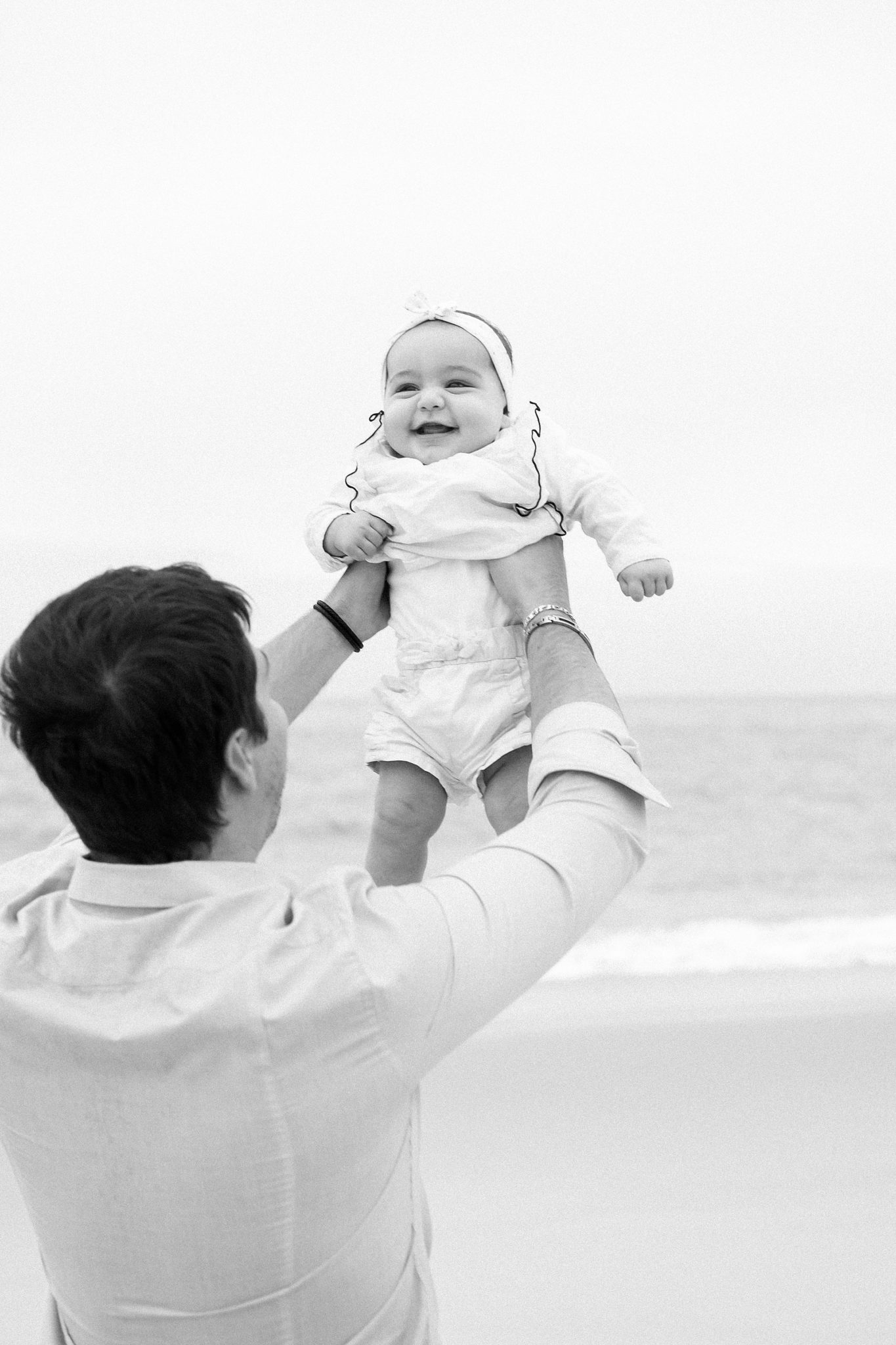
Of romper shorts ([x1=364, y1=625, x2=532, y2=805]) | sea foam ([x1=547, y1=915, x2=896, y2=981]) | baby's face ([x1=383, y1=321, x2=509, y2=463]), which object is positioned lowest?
sea foam ([x1=547, y1=915, x2=896, y2=981])

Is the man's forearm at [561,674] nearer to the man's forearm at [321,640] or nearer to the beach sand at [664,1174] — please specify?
the man's forearm at [321,640]

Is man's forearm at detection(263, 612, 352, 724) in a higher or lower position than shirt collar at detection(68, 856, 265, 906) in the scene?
lower

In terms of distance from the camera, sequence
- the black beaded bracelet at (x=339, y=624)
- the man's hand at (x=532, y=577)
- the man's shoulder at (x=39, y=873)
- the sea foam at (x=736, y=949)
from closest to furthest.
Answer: the man's shoulder at (x=39, y=873) < the man's hand at (x=532, y=577) < the black beaded bracelet at (x=339, y=624) < the sea foam at (x=736, y=949)

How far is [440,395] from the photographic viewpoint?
1.83 meters

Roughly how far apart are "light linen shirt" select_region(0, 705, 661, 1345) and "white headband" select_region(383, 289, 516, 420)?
0.94 m

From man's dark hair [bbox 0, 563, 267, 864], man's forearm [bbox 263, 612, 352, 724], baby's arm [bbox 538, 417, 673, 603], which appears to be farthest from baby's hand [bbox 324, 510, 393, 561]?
man's dark hair [bbox 0, 563, 267, 864]

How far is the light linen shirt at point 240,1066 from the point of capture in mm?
1020

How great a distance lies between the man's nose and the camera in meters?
1.82

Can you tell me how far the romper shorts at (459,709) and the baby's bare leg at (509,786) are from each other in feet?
0.05

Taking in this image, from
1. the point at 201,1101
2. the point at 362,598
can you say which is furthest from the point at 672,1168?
the point at 201,1101

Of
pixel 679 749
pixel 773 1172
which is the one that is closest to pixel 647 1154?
pixel 773 1172

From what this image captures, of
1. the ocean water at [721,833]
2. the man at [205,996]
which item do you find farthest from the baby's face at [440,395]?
the ocean water at [721,833]

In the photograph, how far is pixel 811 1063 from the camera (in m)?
3.06

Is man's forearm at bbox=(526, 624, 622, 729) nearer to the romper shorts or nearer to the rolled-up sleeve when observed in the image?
the rolled-up sleeve
